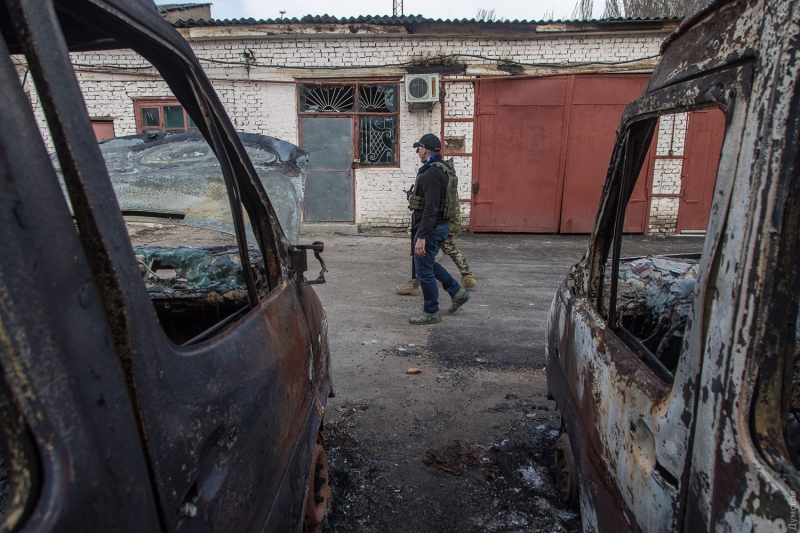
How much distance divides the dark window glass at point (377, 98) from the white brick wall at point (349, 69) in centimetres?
20

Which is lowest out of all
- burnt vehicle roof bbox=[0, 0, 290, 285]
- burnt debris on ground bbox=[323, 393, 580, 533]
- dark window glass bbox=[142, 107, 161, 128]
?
burnt debris on ground bbox=[323, 393, 580, 533]

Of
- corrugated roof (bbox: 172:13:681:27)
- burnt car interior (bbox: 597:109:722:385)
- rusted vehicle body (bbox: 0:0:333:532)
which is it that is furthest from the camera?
corrugated roof (bbox: 172:13:681:27)

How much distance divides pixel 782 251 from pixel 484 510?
182 cm

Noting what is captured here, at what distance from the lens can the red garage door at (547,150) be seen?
9.64 meters

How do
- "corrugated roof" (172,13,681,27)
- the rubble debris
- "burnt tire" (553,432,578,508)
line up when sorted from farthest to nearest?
1. "corrugated roof" (172,13,681,27)
2. the rubble debris
3. "burnt tire" (553,432,578,508)

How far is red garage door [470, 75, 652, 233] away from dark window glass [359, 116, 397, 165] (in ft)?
5.61

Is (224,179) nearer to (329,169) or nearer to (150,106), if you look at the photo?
(329,169)

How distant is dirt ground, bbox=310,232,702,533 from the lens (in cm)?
226

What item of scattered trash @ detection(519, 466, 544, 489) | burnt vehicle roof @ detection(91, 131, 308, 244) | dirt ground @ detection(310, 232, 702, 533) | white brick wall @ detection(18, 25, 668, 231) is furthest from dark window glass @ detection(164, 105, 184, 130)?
scattered trash @ detection(519, 466, 544, 489)

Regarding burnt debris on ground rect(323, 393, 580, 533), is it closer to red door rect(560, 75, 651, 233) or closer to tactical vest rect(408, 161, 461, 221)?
tactical vest rect(408, 161, 461, 221)

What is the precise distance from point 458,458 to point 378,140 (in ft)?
27.1

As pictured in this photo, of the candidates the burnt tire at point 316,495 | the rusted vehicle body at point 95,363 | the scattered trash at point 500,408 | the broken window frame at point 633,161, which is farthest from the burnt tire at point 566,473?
the rusted vehicle body at point 95,363

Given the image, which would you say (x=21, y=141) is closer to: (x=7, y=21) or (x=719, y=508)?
(x=7, y=21)

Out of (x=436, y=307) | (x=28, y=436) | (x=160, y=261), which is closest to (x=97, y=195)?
(x=28, y=436)
